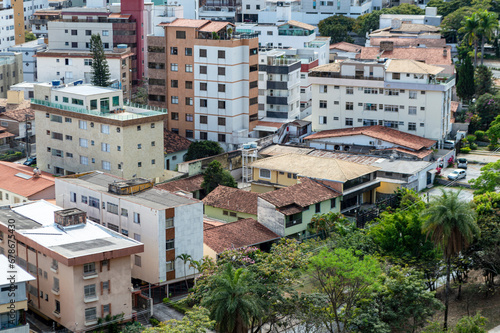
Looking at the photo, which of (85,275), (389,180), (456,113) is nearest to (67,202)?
(85,275)

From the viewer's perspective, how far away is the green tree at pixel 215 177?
3088 inches

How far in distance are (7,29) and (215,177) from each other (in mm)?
80794

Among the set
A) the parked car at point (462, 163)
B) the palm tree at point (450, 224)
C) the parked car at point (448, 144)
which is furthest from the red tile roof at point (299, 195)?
the parked car at point (448, 144)

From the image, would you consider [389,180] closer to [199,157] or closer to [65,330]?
[199,157]

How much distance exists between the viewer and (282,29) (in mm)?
118812

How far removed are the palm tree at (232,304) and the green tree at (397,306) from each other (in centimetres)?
658

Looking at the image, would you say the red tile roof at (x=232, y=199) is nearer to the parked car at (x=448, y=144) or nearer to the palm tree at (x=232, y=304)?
the palm tree at (x=232, y=304)

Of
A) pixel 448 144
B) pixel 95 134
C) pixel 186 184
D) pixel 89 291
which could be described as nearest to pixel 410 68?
pixel 448 144

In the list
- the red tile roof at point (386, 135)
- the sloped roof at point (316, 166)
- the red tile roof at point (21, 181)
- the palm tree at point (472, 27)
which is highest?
the palm tree at point (472, 27)

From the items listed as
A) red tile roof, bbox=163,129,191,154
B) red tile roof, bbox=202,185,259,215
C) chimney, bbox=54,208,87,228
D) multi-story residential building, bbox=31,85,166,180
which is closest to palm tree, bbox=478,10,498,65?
red tile roof, bbox=163,129,191,154

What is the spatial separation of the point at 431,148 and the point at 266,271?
39037 millimetres

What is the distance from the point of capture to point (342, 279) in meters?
52.2

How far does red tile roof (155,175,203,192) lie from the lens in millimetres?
76375

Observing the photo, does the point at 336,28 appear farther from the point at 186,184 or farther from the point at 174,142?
the point at 186,184
